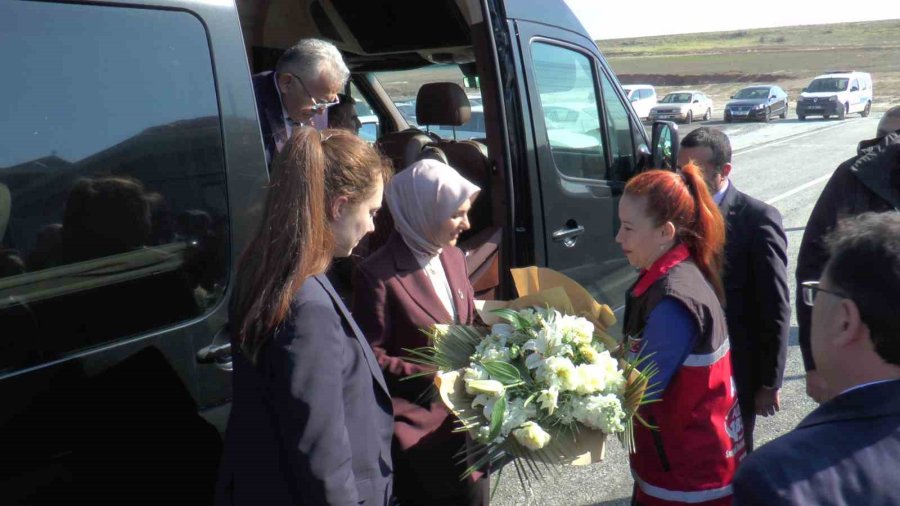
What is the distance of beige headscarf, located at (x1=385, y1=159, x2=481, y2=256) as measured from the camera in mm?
2525

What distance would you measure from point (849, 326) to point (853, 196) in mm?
2421

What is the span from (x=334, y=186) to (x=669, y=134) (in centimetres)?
276

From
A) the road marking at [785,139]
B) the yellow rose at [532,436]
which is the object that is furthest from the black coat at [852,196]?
the road marking at [785,139]

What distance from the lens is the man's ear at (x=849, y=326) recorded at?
1.32 m

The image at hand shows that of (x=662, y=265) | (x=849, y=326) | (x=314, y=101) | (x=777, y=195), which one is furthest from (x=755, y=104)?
(x=849, y=326)

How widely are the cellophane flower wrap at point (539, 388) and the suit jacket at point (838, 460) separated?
2.64 ft

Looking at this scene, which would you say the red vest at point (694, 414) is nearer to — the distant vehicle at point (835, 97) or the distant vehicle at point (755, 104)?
the distant vehicle at point (755, 104)

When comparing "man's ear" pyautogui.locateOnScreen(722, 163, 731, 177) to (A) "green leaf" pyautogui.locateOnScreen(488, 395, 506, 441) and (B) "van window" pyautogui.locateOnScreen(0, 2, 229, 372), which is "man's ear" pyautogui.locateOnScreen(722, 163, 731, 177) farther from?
(B) "van window" pyautogui.locateOnScreen(0, 2, 229, 372)

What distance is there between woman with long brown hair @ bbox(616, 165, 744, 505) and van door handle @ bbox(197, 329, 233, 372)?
3.68ft

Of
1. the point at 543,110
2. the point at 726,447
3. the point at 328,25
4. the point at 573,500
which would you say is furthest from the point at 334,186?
the point at 328,25

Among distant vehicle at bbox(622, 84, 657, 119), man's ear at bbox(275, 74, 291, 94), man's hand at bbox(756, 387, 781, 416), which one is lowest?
distant vehicle at bbox(622, 84, 657, 119)

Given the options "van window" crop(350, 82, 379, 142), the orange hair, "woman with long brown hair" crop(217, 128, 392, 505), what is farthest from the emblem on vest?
"van window" crop(350, 82, 379, 142)

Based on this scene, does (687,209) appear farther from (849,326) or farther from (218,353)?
(218,353)

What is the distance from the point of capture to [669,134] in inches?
168
